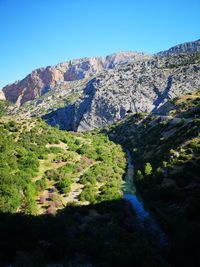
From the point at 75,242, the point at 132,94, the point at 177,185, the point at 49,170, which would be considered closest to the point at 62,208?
the point at 75,242

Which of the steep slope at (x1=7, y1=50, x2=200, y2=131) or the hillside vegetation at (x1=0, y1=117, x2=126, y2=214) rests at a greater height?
the steep slope at (x1=7, y1=50, x2=200, y2=131)

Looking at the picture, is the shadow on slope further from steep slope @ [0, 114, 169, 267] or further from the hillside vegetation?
the hillside vegetation

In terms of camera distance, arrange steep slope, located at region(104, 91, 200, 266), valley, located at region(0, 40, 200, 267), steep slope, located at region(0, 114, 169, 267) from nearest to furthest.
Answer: steep slope, located at region(0, 114, 169, 267) < valley, located at region(0, 40, 200, 267) < steep slope, located at region(104, 91, 200, 266)

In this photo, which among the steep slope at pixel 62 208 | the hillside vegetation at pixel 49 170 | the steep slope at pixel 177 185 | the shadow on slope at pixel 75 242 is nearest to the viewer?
the shadow on slope at pixel 75 242

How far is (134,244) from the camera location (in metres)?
22.5

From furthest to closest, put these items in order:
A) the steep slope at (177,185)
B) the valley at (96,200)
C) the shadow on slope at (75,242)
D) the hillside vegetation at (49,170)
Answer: the hillside vegetation at (49,170), the steep slope at (177,185), the valley at (96,200), the shadow on slope at (75,242)

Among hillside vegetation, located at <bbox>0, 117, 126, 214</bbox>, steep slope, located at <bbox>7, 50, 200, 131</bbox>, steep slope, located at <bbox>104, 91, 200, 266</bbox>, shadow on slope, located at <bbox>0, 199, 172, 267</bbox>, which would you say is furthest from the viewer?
steep slope, located at <bbox>7, 50, 200, 131</bbox>

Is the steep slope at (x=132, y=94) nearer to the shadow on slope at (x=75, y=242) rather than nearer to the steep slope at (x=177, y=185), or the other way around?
the steep slope at (x=177, y=185)

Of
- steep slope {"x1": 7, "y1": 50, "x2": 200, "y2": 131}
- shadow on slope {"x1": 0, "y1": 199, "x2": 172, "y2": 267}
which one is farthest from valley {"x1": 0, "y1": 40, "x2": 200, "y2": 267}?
steep slope {"x1": 7, "y1": 50, "x2": 200, "y2": 131}

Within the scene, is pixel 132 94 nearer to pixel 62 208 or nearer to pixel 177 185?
pixel 177 185

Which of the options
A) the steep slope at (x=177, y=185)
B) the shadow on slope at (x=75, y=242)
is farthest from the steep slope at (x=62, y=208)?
the steep slope at (x=177, y=185)

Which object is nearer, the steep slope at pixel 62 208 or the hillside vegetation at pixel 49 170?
the steep slope at pixel 62 208

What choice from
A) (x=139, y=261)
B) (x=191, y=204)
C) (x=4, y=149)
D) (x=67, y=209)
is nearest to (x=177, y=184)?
(x=191, y=204)

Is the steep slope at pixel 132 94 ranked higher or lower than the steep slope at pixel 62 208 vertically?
higher
